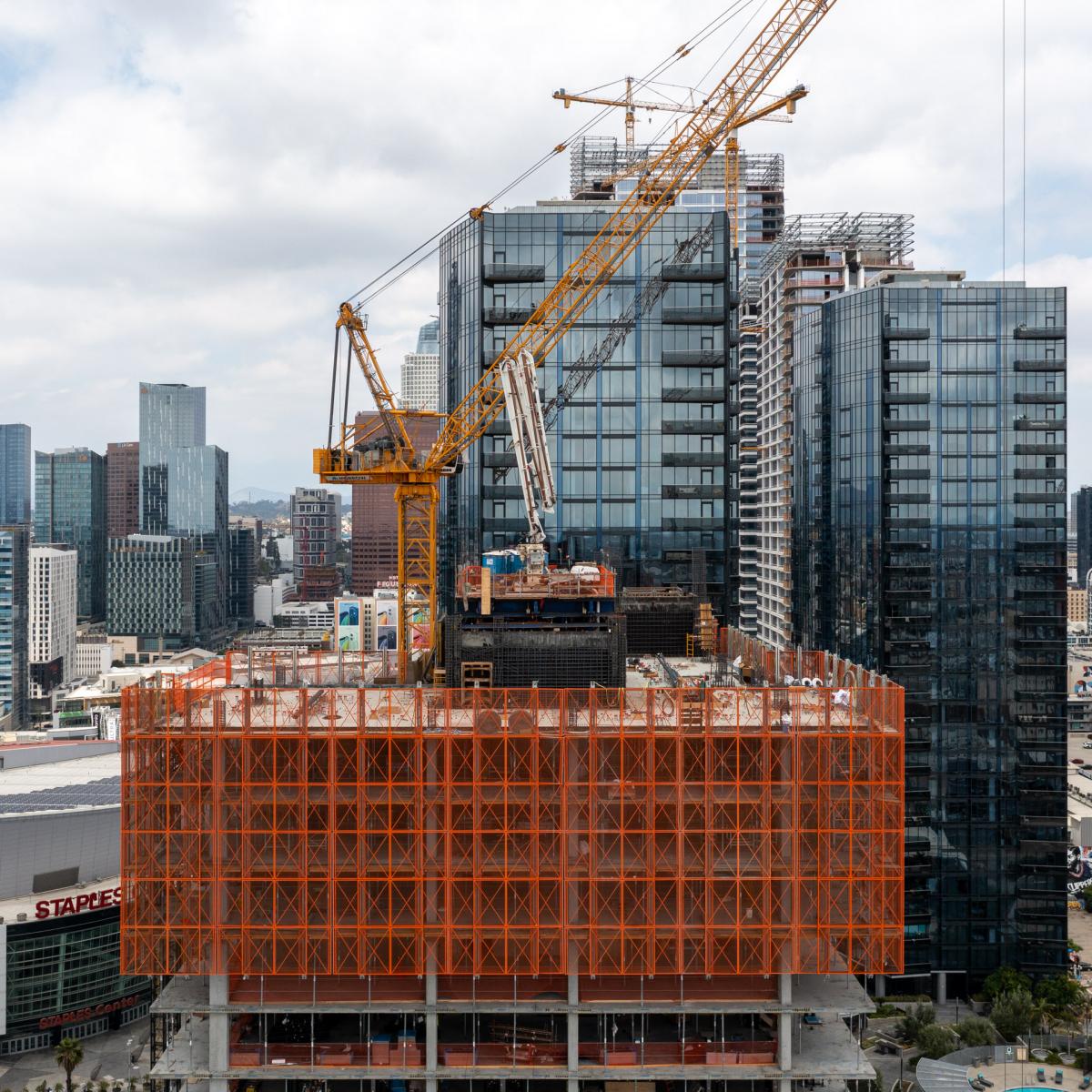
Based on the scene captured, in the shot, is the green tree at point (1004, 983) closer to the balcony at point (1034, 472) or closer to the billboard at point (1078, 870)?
the billboard at point (1078, 870)

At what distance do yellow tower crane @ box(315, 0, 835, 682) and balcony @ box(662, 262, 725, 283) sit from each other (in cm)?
400

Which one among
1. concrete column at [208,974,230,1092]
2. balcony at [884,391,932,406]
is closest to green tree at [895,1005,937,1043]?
balcony at [884,391,932,406]

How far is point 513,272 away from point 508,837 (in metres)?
60.4

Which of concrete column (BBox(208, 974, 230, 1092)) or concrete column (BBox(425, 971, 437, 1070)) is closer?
concrete column (BBox(208, 974, 230, 1092))

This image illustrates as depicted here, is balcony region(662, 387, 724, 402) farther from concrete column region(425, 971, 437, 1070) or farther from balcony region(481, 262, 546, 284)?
concrete column region(425, 971, 437, 1070)

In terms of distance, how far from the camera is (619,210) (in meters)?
93.7

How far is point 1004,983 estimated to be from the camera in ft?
283

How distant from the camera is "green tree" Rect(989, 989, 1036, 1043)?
7850 centimetres

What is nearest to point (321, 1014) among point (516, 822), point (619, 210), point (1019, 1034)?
point (516, 822)

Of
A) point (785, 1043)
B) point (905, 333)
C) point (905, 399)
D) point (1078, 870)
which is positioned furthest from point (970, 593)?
point (785, 1043)

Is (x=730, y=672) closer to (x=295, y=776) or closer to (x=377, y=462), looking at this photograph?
(x=295, y=776)

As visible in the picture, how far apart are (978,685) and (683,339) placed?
1570 inches

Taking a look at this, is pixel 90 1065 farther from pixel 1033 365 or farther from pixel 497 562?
pixel 1033 365

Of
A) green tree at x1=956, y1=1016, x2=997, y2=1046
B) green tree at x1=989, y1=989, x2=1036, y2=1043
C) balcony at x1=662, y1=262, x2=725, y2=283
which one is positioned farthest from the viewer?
balcony at x1=662, y1=262, x2=725, y2=283
